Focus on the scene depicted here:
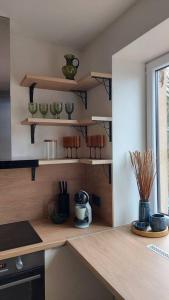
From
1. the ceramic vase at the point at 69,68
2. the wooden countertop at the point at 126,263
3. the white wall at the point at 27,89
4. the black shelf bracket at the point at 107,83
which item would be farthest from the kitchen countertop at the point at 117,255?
the ceramic vase at the point at 69,68

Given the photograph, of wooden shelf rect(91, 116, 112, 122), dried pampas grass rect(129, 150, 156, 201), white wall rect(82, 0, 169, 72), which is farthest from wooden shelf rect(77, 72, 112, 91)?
dried pampas grass rect(129, 150, 156, 201)

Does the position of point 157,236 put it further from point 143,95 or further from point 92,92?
point 92,92

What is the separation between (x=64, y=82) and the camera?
167 centimetres

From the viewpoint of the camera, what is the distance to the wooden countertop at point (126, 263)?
0.94 metres

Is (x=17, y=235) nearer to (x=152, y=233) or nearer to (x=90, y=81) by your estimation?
(x=152, y=233)

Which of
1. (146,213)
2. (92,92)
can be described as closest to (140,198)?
(146,213)

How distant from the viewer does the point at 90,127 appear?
1922mm

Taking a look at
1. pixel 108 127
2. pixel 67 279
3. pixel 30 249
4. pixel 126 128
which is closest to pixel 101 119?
pixel 108 127

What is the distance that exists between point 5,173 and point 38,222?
0.45 metres

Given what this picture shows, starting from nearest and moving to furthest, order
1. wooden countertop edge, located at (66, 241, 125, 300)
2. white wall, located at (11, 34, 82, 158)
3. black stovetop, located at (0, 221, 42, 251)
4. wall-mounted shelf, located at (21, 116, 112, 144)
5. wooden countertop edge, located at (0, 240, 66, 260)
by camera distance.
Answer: wooden countertop edge, located at (66, 241, 125, 300) → wooden countertop edge, located at (0, 240, 66, 260) → black stovetop, located at (0, 221, 42, 251) → wall-mounted shelf, located at (21, 116, 112, 144) → white wall, located at (11, 34, 82, 158)

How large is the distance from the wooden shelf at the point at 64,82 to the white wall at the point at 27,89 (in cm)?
8

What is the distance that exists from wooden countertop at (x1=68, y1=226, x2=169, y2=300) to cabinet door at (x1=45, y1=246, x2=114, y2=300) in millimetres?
136

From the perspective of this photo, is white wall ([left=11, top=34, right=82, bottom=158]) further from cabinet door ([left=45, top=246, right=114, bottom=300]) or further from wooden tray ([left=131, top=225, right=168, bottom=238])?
wooden tray ([left=131, top=225, right=168, bottom=238])

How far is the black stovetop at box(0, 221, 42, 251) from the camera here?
1345 mm
